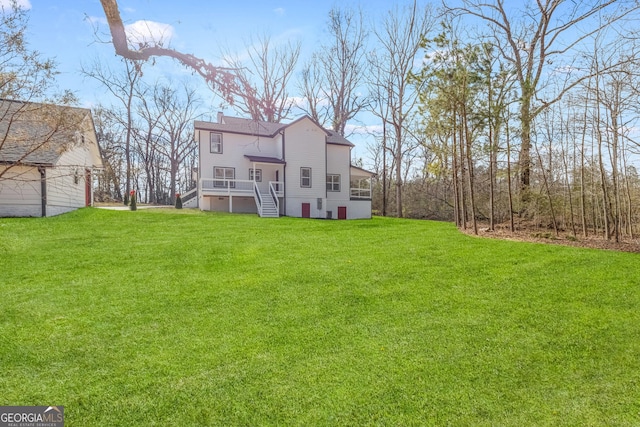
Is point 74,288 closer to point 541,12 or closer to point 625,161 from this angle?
point 625,161

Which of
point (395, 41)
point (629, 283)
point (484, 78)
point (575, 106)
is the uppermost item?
point (395, 41)

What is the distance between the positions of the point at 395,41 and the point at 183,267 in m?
21.2

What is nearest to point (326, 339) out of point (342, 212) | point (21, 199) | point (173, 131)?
point (21, 199)

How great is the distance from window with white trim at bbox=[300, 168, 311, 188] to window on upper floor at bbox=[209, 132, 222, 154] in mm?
4994

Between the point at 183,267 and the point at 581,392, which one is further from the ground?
the point at 183,267

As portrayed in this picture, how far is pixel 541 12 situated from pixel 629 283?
1069 cm

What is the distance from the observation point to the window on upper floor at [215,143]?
1908 centimetres

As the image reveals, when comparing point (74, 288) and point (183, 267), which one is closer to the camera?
point (74, 288)

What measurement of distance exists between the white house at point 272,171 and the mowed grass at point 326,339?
40.8 feet

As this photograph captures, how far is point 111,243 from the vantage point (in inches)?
325

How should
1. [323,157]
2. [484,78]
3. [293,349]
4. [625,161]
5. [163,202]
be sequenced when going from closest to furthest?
[293,349]
[625,161]
[484,78]
[323,157]
[163,202]

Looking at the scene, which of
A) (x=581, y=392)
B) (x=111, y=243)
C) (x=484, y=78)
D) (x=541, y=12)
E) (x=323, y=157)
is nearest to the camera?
(x=581, y=392)

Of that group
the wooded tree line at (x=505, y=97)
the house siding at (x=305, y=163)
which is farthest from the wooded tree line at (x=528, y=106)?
the house siding at (x=305, y=163)

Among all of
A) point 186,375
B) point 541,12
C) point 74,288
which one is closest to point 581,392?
point 186,375
